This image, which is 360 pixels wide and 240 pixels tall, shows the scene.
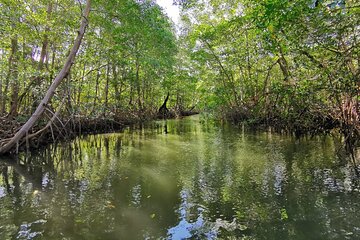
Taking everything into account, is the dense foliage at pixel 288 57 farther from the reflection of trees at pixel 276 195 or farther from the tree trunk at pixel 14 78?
the tree trunk at pixel 14 78

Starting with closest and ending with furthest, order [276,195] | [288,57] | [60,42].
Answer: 1. [276,195]
2. [60,42]
3. [288,57]

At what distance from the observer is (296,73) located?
7.07 m

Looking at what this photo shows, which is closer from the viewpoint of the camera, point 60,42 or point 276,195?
point 276,195

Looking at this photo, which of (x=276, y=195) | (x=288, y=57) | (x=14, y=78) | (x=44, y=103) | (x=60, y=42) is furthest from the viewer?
(x=288, y=57)

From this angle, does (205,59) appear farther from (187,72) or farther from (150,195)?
(150,195)

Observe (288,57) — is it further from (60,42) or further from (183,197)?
(183,197)

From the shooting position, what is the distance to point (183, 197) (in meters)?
3.64

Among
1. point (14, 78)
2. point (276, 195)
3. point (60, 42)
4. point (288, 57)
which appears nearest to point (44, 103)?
point (14, 78)

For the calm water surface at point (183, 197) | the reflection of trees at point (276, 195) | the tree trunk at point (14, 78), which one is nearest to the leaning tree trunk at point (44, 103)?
the calm water surface at point (183, 197)

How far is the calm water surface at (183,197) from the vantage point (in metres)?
2.71

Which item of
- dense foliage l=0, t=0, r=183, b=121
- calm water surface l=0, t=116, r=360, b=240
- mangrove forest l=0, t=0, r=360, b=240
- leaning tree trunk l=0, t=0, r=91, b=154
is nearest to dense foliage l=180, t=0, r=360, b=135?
mangrove forest l=0, t=0, r=360, b=240

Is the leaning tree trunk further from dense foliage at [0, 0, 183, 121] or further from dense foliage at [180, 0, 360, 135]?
dense foliage at [180, 0, 360, 135]

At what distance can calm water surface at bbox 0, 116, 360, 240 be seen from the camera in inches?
107

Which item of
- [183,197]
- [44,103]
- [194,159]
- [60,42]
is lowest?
[183,197]
